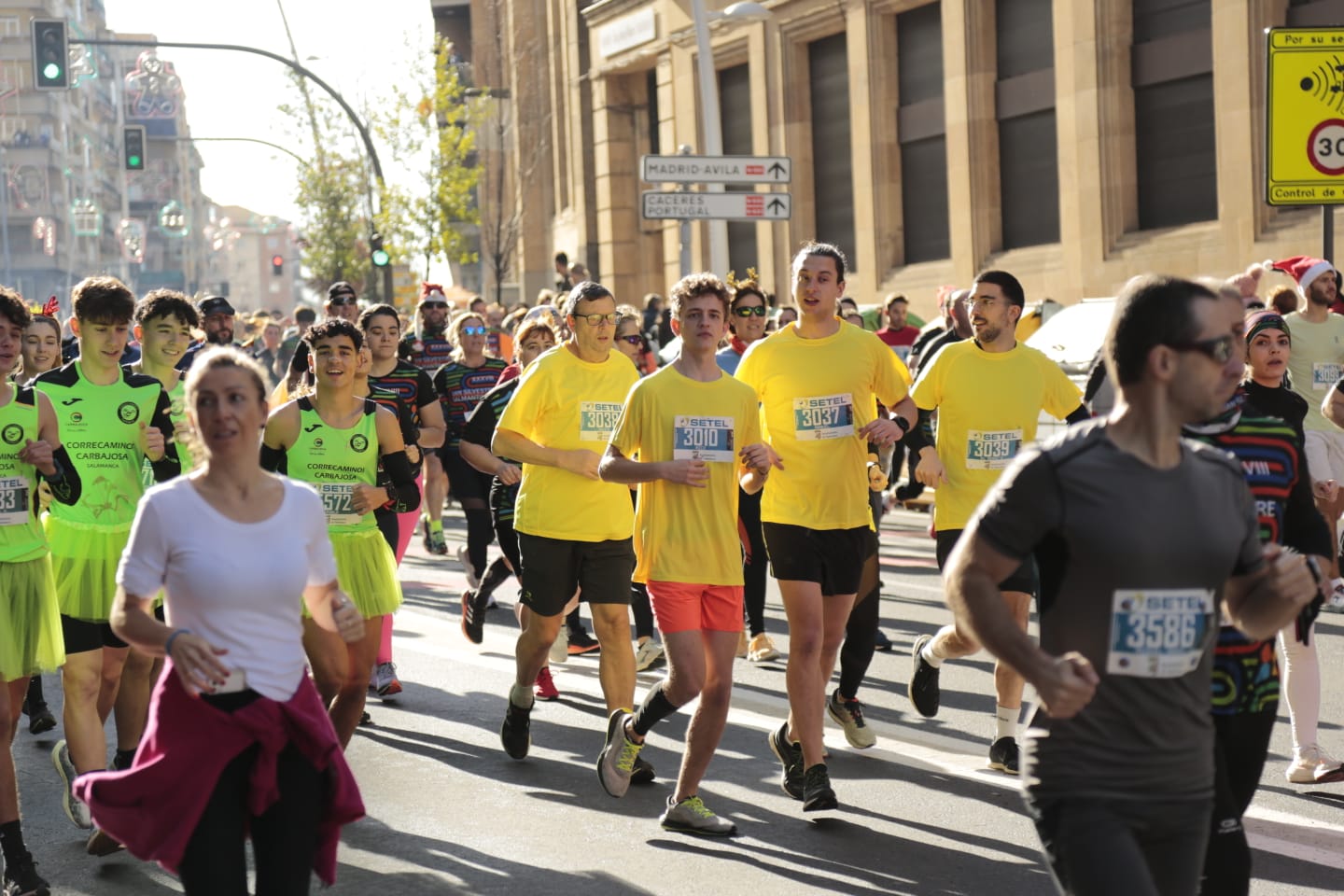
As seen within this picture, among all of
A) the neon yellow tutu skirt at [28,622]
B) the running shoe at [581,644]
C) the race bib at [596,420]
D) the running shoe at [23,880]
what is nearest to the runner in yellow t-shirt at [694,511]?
the race bib at [596,420]

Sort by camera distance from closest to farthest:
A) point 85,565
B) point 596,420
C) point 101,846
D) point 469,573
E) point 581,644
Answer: point 101,846 → point 85,565 → point 596,420 → point 581,644 → point 469,573

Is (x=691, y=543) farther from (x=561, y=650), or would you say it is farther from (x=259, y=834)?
(x=561, y=650)

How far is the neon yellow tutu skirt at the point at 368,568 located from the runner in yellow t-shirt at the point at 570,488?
0.72 m

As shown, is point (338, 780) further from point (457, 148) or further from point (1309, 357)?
point (457, 148)

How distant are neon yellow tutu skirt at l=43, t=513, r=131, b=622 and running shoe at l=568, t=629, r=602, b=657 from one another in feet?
14.8

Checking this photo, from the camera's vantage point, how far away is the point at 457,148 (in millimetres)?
41062

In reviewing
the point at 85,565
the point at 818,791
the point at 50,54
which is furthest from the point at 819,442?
the point at 50,54

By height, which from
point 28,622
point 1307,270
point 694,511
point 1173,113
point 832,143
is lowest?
point 28,622

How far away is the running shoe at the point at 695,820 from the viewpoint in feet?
22.9

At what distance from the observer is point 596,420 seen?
27.0ft

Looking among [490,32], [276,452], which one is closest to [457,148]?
[490,32]

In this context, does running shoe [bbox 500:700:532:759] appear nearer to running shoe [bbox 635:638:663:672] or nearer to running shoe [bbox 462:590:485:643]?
running shoe [bbox 635:638:663:672]

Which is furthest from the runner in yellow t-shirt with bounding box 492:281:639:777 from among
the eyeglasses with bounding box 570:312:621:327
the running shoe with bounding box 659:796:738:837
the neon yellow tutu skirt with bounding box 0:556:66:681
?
the neon yellow tutu skirt with bounding box 0:556:66:681

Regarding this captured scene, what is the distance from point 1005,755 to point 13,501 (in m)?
3.87
